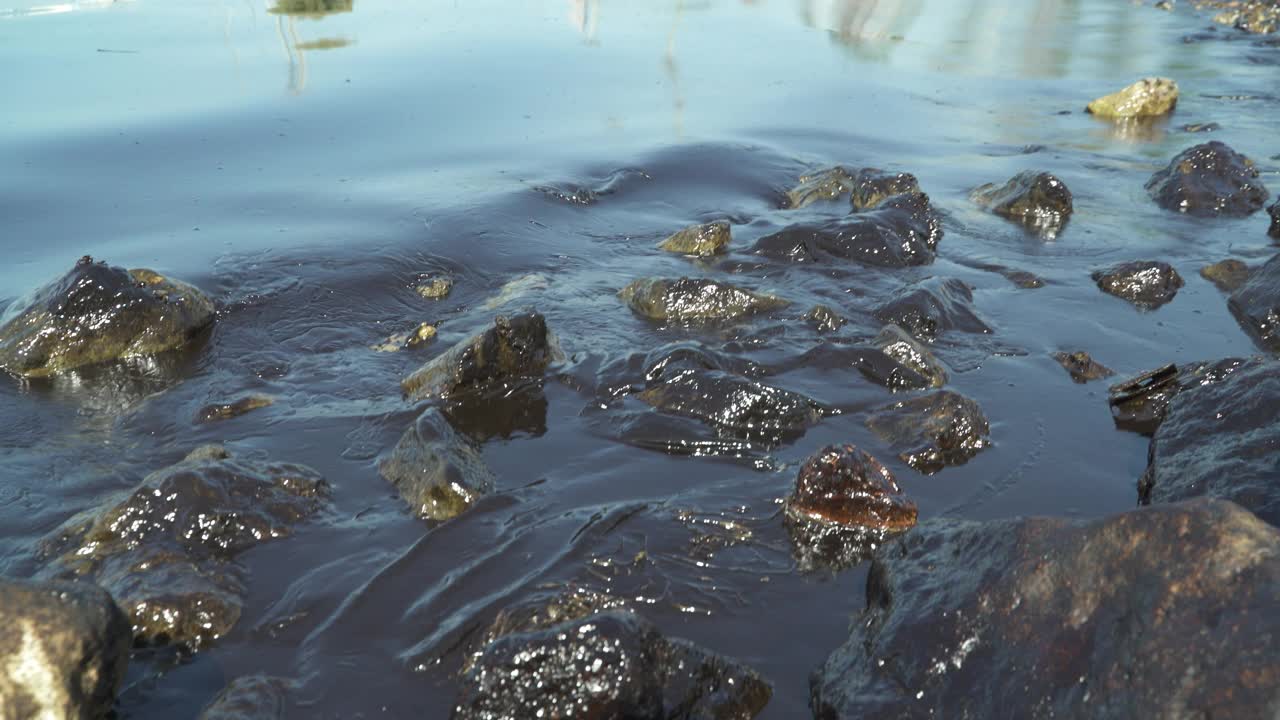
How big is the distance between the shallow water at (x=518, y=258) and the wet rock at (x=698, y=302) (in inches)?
6.7

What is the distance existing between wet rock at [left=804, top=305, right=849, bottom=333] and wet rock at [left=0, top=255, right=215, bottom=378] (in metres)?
3.88

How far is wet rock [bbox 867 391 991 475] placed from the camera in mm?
4770

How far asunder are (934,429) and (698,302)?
2.02 meters

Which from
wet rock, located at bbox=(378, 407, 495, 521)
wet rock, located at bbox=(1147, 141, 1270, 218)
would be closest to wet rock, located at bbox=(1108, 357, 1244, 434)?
wet rock, located at bbox=(378, 407, 495, 521)

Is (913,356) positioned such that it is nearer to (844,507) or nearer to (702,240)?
(844,507)

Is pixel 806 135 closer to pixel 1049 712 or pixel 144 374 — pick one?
pixel 144 374

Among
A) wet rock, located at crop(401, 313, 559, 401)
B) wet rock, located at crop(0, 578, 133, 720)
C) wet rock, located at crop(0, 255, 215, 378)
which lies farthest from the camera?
wet rock, located at crop(0, 255, 215, 378)

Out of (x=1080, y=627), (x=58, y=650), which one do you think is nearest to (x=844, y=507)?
(x=1080, y=627)

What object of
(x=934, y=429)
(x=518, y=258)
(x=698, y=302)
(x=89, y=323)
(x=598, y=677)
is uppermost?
(x=598, y=677)

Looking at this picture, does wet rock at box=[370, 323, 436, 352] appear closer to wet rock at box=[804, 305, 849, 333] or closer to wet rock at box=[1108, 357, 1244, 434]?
wet rock at box=[804, 305, 849, 333]

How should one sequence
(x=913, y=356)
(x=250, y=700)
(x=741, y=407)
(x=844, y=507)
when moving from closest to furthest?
(x=250, y=700) → (x=844, y=507) → (x=741, y=407) → (x=913, y=356)

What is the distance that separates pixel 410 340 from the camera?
6.17m

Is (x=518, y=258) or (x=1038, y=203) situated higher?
(x=1038, y=203)

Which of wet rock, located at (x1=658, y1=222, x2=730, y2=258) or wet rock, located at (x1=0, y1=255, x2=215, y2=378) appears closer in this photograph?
wet rock, located at (x1=0, y1=255, x2=215, y2=378)
